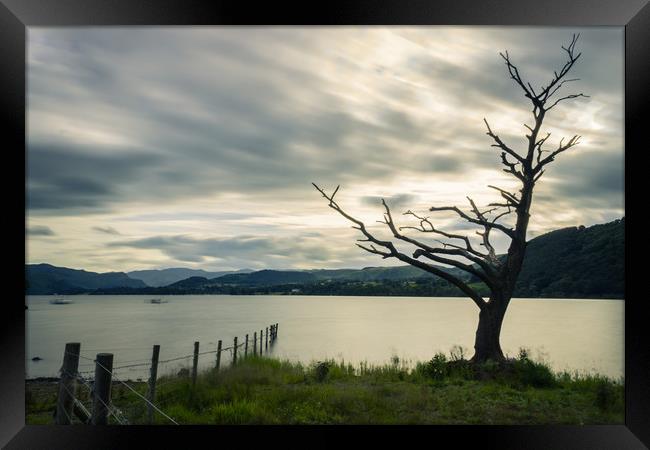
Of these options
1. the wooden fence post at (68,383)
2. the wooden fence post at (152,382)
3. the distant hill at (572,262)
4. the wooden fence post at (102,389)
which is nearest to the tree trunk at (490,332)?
the distant hill at (572,262)

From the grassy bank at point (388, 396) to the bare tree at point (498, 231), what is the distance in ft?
1.55

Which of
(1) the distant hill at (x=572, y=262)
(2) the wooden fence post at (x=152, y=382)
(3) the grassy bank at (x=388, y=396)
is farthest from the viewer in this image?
(1) the distant hill at (x=572, y=262)

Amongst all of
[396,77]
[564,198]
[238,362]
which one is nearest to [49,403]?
[238,362]

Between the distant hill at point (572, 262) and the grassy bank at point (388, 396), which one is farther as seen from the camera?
the distant hill at point (572, 262)

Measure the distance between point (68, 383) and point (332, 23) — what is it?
3544 mm

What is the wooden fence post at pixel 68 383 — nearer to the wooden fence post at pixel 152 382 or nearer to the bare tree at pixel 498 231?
the wooden fence post at pixel 152 382

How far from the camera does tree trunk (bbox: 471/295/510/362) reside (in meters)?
6.42

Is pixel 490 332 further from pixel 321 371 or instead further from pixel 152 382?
pixel 152 382

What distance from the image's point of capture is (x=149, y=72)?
22.5 feet

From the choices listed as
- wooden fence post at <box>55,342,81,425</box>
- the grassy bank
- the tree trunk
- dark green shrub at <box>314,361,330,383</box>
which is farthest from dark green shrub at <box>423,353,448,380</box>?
wooden fence post at <box>55,342,81,425</box>

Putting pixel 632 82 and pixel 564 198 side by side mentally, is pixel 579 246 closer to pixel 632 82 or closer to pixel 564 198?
pixel 564 198

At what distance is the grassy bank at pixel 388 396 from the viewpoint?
513cm

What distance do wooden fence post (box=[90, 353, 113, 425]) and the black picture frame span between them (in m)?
0.17

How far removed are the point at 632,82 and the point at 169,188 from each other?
639cm
